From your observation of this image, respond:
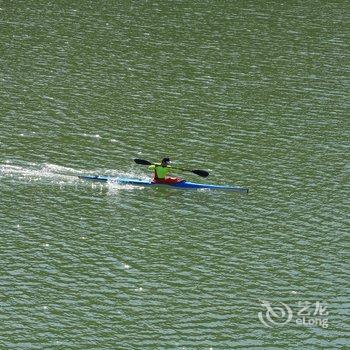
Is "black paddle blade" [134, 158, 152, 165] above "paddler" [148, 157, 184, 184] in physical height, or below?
above

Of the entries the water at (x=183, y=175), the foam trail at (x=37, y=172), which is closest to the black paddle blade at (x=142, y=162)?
the water at (x=183, y=175)

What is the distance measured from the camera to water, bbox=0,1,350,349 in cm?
3228

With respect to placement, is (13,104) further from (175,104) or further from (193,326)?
(193,326)

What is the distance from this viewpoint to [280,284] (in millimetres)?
34500

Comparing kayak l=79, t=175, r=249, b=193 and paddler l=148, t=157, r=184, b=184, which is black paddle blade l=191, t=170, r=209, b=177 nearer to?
kayak l=79, t=175, r=249, b=193

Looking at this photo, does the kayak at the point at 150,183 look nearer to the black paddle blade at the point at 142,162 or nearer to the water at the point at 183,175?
the water at the point at 183,175

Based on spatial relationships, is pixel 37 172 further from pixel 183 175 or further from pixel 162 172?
pixel 183 175

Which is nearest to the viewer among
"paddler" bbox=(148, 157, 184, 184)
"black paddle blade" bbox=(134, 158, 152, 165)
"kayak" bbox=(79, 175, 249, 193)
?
"paddler" bbox=(148, 157, 184, 184)

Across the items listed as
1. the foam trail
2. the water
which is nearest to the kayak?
the water

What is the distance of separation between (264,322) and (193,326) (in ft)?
8.50

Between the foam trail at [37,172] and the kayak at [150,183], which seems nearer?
the kayak at [150,183]

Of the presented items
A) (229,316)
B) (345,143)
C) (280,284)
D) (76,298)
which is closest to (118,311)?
(76,298)

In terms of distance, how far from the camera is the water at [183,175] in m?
32.3

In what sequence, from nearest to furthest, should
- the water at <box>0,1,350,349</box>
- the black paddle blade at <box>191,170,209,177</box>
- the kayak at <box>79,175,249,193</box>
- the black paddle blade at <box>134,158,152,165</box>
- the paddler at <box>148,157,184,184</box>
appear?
the water at <box>0,1,350,349</box>
the black paddle blade at <box>191,170,209,177</box>
the paddler at <box>148,157,184,184</box>
the kayak at <box>79,175,249,193</box>
the black paddle blade at <box>134,158,152,165</box>
